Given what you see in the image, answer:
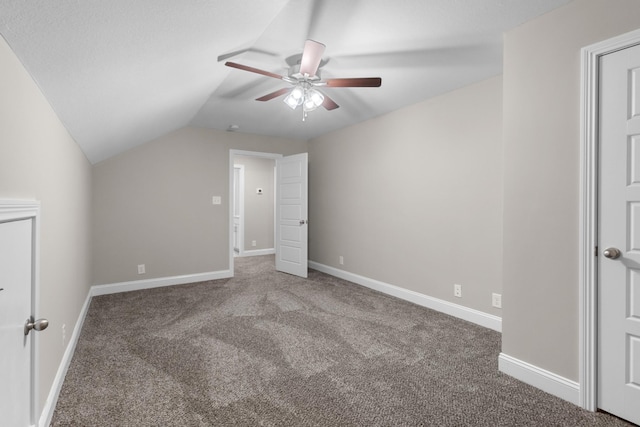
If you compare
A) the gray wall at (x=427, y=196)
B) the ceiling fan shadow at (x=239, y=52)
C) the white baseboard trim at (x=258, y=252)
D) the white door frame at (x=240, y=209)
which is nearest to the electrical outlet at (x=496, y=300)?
the gray wall at (x=427, y=196)

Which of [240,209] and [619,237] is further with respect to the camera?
[240,209]

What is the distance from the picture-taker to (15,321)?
1.22 m

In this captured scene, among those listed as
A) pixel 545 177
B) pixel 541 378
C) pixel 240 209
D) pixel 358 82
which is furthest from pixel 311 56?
pixel 240 209

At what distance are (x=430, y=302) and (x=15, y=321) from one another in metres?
3.37

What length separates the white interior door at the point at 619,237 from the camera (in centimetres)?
166

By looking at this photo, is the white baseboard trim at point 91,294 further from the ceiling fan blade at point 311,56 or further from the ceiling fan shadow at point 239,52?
the ceiling fan blade at point 311,56

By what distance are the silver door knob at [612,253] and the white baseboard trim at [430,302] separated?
1389 mm

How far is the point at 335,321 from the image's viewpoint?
10.3 ft

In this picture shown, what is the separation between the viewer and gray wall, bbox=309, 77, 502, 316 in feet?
9.86

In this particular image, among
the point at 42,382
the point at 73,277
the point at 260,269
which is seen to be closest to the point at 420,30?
the point at 42,382

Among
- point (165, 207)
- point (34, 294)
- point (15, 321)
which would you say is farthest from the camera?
point (165, 207)

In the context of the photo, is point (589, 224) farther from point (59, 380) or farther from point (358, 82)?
point (59, 380)

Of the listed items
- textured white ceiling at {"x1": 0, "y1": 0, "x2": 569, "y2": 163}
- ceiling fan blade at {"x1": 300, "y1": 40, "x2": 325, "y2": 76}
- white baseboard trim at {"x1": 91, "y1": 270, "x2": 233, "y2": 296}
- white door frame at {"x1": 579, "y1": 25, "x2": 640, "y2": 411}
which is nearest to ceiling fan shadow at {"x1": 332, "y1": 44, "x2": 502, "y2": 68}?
textured white ceiling at {"x1": 0, "y1": 0, "x2": 569, "y2": 163}

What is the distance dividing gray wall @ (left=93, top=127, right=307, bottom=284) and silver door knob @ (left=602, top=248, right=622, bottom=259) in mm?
4450
